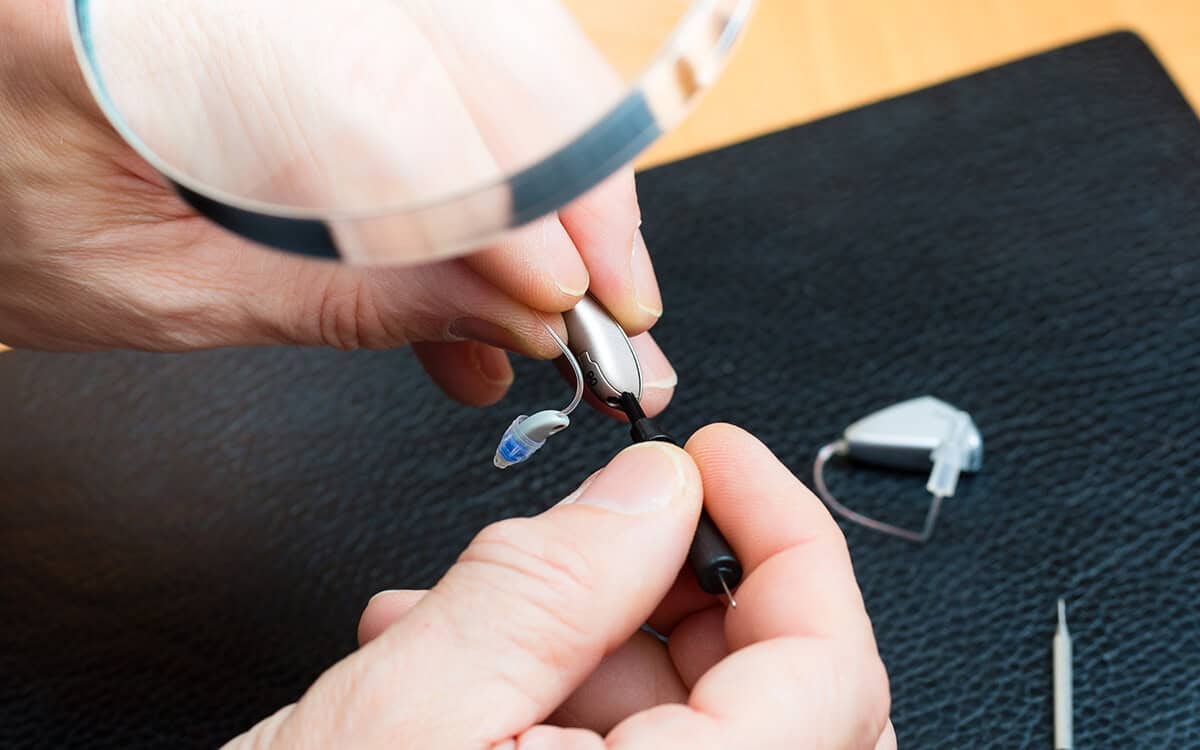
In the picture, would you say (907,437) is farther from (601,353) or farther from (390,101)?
(390,101)

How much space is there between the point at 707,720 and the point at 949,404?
396 millimetres

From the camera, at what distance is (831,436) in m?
0.77

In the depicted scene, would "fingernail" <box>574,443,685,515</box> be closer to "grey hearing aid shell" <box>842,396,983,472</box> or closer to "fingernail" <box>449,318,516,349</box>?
"fingernail" <box>449,318,516,349</box>

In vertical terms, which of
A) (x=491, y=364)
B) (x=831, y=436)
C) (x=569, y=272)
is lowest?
(x=831, y=436)

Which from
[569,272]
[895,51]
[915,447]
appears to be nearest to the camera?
[569,272]

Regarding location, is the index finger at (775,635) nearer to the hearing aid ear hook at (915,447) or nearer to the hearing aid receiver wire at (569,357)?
the hearing aid receiver wire at (569,357)

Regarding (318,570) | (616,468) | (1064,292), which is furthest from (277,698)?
(1064,292)

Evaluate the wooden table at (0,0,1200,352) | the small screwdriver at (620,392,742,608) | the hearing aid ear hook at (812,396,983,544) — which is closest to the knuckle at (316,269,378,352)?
the small screwdriver at (620,392,742,608)

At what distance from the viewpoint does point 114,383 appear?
2.93ft

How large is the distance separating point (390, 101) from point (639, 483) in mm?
193

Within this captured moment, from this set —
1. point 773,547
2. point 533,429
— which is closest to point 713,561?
point 773,547

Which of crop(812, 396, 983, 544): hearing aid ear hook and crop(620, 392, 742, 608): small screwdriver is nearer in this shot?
crop(620, 392, 742, 608): small screwdriver

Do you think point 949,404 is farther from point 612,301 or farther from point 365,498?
point 365,498

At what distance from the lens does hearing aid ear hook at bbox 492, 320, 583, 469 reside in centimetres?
61
